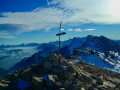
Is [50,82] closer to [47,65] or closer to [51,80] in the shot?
[51,80]

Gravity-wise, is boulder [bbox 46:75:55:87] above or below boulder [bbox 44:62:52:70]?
below

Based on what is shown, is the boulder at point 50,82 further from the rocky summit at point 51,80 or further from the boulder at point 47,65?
the boulder at point 47,65

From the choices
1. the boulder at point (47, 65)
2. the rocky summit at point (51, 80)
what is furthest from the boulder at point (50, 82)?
the boulder at point (47, 65)

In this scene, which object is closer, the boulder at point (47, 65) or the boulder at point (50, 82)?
the boulder at point (50, 82)

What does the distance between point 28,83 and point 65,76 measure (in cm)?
414

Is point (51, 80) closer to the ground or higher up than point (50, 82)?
higher up

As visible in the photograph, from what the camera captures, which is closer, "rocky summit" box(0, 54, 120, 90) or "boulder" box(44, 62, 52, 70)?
"rocky summit" box(0, 54, 120, 90)

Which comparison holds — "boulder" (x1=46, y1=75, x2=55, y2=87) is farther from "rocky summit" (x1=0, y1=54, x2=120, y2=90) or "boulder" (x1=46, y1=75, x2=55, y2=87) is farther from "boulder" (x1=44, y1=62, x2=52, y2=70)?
"boulder" (x1=44, y1=62, x2=52, y2=70)

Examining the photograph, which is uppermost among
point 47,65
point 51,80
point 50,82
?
point 47,65

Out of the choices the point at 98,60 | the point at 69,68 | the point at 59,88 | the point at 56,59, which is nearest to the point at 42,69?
the point at 56,59

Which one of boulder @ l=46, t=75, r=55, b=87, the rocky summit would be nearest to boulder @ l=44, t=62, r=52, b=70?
the rocky summit

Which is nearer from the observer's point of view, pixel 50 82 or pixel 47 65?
pixel 50 82

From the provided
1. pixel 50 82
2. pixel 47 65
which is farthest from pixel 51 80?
pixel 47 65

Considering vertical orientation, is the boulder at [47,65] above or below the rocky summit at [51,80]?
above
